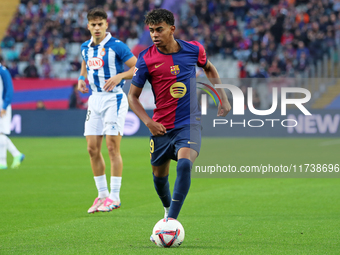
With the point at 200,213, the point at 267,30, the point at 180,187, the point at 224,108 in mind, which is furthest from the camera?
the point at 267,30

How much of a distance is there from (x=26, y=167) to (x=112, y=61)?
5.43m

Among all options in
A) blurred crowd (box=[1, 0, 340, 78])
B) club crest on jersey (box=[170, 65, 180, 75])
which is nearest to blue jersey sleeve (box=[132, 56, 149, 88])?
club crest on jersey (box=[170, 65, 180, 75])

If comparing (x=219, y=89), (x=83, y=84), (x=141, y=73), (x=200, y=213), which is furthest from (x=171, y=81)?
(x=83, y=84)

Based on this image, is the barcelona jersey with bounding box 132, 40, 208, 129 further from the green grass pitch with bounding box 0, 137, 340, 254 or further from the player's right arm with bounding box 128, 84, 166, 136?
the green grass pitch with bounding box 0, 137, 340, 254

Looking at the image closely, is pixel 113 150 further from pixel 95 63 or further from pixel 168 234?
pixel 168 234

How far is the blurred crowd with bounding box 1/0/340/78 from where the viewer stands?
23797 mm

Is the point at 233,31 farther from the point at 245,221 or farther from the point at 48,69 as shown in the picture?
the point at 245,221

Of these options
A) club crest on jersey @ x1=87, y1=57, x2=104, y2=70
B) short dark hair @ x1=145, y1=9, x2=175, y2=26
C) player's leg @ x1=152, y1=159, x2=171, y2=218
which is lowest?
player's leg @ x1=152, y1=159, x2=171, y2=218

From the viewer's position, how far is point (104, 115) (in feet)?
23.0

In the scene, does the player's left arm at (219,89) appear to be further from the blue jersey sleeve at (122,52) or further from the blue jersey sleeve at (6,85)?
the blue jersey sleeve at (6,85)

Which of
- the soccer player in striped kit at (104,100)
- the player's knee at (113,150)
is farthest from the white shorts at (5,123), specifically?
the player's knee at (113,150)

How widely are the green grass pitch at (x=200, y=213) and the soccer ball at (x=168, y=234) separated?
3.5 inches

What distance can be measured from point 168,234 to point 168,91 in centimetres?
138

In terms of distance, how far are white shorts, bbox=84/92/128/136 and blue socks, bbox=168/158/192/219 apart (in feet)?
7.56
